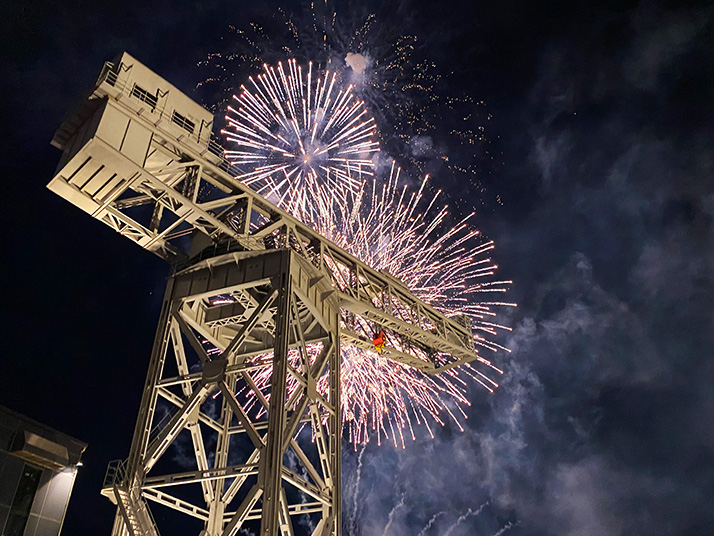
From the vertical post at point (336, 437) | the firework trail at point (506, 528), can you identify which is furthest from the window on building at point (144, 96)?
the firework trail at point (506, 528)

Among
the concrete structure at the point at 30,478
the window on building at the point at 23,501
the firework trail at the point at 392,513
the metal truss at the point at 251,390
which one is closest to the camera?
the metal truss at the point at 251,390

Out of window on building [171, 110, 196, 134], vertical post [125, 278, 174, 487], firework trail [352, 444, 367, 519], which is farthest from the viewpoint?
firework trail [352, 444, 367, 519]

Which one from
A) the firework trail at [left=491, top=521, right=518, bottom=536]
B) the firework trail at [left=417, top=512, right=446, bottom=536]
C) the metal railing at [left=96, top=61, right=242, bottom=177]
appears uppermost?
the metal railing at [left=96, top=61, right=242, bottom=177]

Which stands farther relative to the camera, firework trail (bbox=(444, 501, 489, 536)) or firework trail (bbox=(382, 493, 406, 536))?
firework trail (bbox=(382, 493, 406, 536))

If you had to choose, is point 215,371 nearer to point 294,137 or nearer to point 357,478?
point 294,137

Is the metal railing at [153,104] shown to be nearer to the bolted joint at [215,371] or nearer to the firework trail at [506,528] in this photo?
the bolted joint at [215,371]

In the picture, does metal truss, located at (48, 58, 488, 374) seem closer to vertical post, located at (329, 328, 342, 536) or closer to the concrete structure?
vertical post, located at (329, 328, 342, 536)

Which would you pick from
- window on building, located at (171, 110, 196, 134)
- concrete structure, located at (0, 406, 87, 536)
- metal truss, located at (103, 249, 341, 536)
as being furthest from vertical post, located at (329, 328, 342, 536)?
concrete structure, located at (0, 406, 87, 536)
